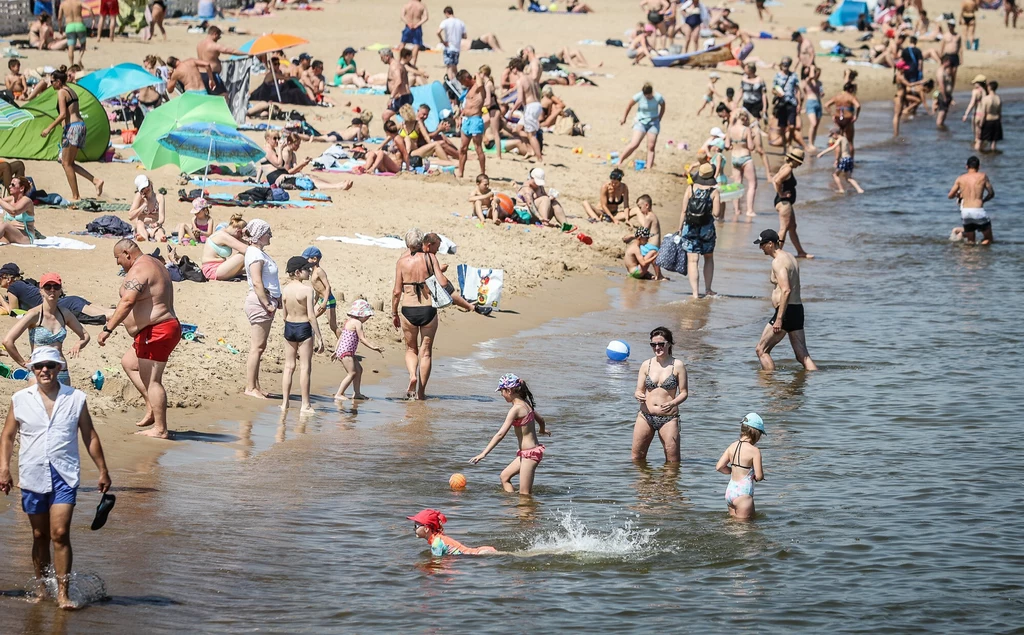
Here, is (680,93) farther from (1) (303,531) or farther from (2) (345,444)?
(1) (303,531)

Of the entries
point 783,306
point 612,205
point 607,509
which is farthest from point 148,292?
Answer: point 612,205

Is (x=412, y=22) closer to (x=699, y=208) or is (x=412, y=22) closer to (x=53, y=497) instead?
(x=699, y=208)

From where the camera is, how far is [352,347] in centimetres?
1196

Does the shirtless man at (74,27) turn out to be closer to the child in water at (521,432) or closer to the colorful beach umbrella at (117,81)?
the colorful beach umbrella at (117,81)

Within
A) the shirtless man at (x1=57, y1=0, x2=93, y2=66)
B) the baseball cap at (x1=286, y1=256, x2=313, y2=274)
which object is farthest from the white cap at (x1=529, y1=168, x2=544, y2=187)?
the shirtless man at (x1=57, y1=0, x2=93, y2=66)

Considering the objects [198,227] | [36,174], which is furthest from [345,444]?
[36,174]

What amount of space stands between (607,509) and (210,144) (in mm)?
10358

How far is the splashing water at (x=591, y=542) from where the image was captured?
348 inches

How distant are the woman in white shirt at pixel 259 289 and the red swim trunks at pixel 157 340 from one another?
1.38 meters

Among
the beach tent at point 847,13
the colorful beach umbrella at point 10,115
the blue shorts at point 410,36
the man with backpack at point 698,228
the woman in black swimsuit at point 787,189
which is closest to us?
the man with backpack at point 698,228

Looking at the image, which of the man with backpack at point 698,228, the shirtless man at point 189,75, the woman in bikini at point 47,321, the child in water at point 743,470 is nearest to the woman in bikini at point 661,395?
the child in water at point 743,470

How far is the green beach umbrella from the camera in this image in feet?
59.7

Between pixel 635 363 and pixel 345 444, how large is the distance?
4067 millimetres

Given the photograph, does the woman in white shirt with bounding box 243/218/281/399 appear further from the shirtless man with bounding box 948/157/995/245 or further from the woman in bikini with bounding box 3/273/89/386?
the shirtless man with bounding box 948/157/995/245
